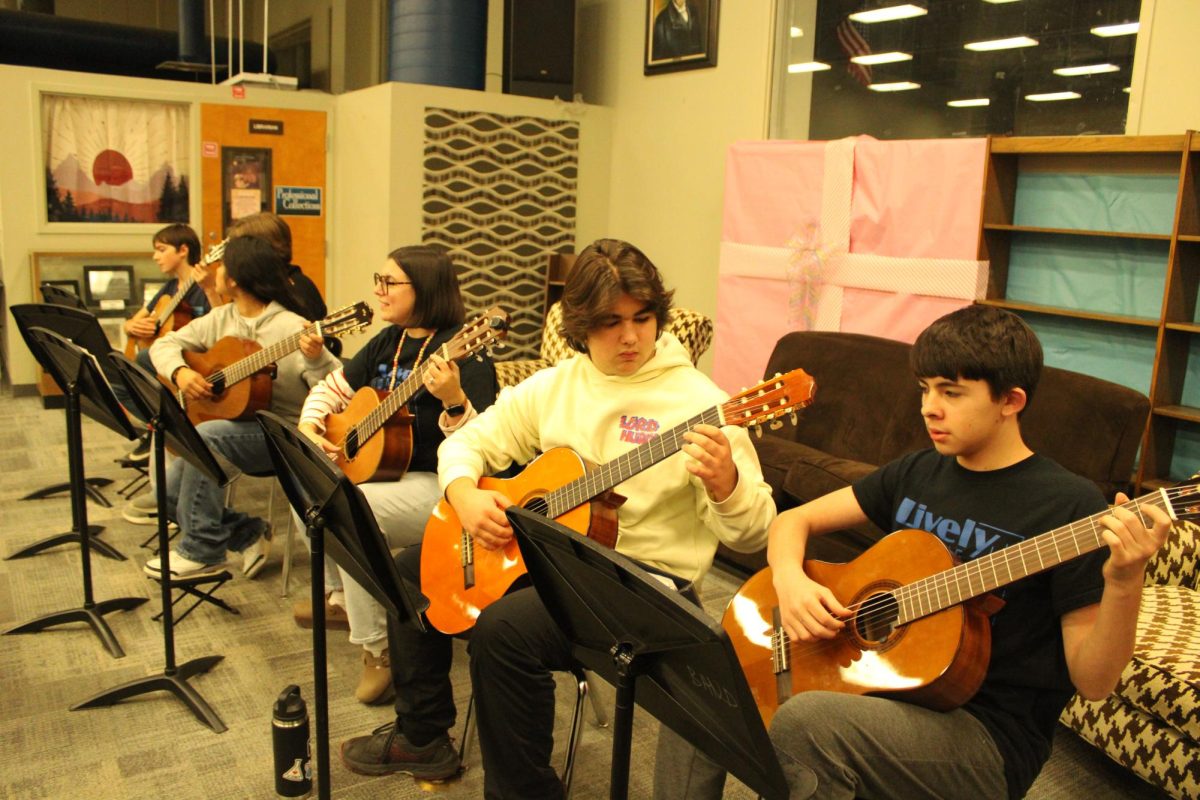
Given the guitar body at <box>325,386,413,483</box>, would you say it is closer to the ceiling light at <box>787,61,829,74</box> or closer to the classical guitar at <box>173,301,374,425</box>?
the classical guitar at <box>173,301,374,425</box>

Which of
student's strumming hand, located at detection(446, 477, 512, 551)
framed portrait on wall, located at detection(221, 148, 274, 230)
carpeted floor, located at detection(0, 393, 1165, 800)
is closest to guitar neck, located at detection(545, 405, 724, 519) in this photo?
student's strumming hand, located at detection(446, 477, 512, 551)

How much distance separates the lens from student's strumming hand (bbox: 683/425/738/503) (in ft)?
5.96

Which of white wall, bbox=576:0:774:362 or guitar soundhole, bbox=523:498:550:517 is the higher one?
white wall, bbox=576:0:774:362

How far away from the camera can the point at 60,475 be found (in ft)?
15.2

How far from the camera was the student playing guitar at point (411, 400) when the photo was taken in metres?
2.67

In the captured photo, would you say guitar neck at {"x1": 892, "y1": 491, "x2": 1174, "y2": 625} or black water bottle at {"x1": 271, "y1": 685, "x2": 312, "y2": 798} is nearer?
guitar neck at {"x1": 892, "y1": 491, "x2": 1174, "y2": 625}

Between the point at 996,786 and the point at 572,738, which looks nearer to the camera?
the point at 996,786

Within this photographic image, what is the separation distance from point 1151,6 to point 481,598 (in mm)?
3168

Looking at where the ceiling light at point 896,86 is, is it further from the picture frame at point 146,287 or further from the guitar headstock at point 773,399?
the picture frame at point 146,287

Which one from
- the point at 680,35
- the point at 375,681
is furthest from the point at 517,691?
the point at 680,35

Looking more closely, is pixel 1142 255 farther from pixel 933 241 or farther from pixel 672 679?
pixel 672 679

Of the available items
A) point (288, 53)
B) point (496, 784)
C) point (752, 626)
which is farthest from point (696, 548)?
point (288, 53)

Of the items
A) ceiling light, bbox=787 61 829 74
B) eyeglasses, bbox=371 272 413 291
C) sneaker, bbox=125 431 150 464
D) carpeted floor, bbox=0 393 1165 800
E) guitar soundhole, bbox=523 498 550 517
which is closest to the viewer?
guitar soundhole, bbox=523 498 550 517

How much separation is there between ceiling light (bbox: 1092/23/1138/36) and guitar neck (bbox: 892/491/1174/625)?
9.69 feet
